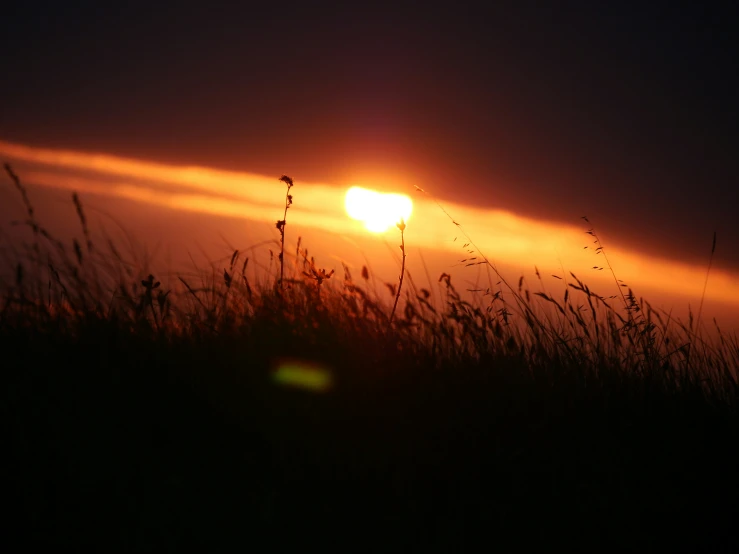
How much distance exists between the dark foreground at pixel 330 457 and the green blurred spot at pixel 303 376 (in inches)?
2.1

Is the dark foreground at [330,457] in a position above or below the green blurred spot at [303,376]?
below

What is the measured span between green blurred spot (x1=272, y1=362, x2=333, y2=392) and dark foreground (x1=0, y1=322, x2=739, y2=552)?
53 mm

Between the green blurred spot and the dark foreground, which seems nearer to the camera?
the dark foreground

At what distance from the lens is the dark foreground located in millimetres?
2031

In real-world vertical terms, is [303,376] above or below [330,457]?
above

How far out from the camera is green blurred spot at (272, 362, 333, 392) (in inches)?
105

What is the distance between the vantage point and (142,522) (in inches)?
77.8

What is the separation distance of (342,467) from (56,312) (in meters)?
1.66

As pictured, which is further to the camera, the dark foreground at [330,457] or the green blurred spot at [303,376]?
the green blurred spot at [303,376]

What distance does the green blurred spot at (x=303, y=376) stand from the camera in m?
2.67

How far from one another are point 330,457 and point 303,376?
1.71 feet

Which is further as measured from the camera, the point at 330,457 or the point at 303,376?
the point at 303,376

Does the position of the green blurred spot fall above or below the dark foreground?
above

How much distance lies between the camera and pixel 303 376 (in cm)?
276
